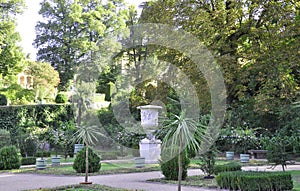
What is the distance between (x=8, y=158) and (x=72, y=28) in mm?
18228

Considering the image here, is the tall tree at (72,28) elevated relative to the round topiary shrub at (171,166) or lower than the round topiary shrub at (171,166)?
elevated

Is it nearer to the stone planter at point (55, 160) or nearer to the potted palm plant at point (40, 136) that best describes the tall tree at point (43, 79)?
the potted palm plant at point (40, 136)

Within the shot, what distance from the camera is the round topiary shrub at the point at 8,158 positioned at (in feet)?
40.5

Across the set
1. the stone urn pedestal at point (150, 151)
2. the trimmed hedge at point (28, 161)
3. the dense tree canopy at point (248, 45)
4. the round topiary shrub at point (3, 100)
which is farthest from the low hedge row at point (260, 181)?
the round topiary shrub at point (3, 100)

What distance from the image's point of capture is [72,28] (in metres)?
29.4

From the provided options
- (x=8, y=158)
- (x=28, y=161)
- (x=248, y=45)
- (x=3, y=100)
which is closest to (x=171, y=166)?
(x=8, y=158)

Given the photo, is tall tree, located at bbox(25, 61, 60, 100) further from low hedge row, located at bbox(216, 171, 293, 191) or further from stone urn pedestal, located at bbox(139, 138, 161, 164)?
low hedge row, located at bbox(216, 171, 293, 191)

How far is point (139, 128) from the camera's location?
1897cm

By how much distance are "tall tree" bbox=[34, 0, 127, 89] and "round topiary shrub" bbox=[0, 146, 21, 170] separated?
52.4 feet

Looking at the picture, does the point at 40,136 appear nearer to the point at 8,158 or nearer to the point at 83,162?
the point at 8,158

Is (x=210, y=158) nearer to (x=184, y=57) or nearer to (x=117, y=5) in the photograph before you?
(x=184, y=57)

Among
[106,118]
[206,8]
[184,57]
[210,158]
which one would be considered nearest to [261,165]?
[210,158]

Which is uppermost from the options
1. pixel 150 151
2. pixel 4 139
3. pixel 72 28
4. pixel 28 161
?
pixel 72 28

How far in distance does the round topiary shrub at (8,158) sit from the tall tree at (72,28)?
1598cm
